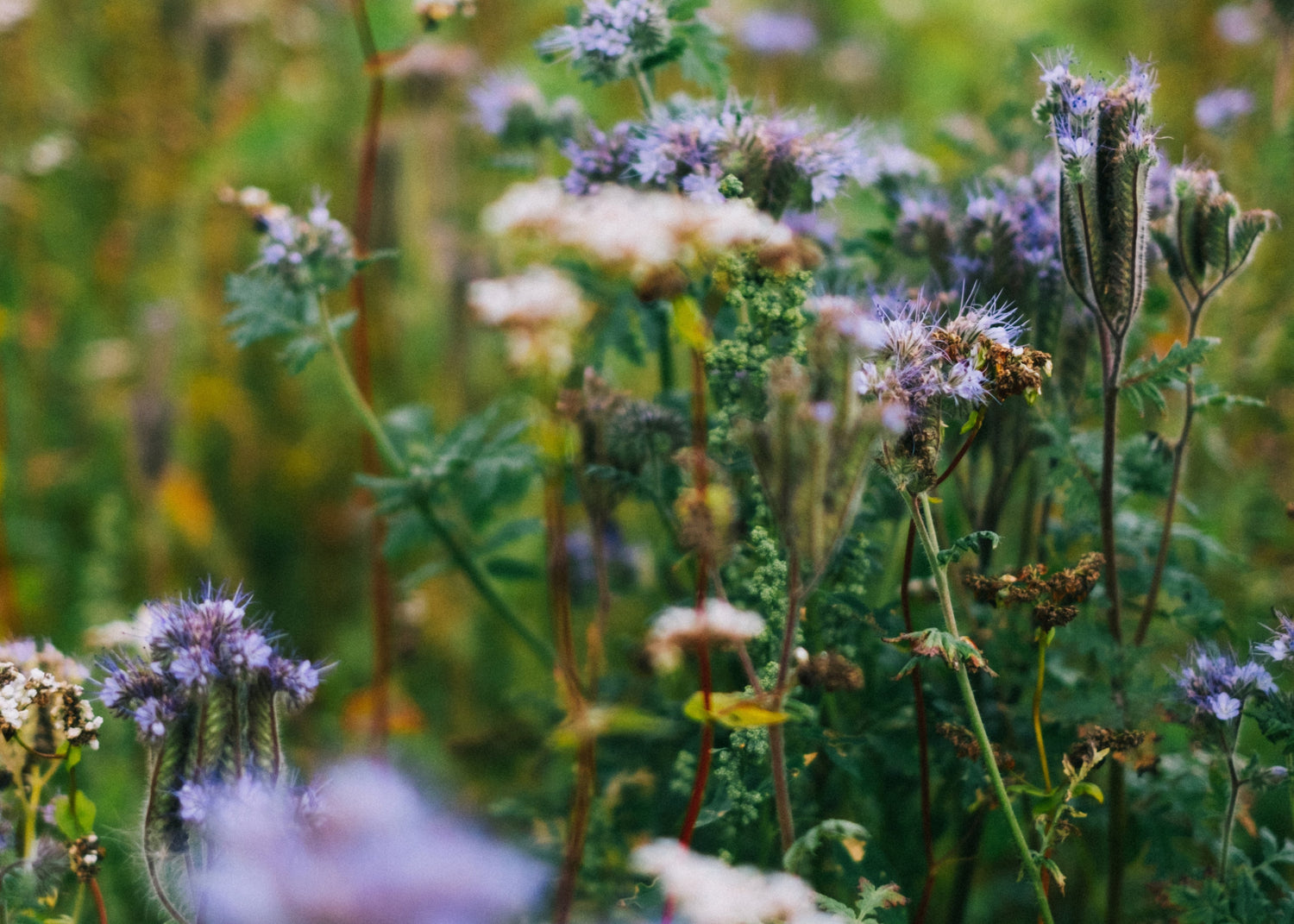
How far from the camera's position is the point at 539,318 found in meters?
1.00

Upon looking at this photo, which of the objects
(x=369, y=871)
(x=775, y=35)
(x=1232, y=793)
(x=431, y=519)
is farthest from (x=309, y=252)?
(x=775, y=35)

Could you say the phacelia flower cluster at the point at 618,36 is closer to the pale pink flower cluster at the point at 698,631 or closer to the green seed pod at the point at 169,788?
Result: the pale pink flower cluster at the point at 698,631

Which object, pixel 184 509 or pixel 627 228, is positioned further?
pixel 184 509

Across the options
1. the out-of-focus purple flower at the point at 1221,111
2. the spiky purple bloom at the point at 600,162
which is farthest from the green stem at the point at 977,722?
the out-of-focus purple flower at the point at 1221,111

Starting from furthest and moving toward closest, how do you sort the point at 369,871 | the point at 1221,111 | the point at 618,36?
the point at 1221,111 < the point at 618,36 < the point at 369,871

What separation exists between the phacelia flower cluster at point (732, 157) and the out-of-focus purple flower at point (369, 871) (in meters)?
0.84

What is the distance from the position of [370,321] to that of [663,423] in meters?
2.39

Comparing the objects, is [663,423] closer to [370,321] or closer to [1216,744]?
[1216,744]

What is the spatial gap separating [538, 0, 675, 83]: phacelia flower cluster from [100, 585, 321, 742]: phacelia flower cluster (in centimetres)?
98

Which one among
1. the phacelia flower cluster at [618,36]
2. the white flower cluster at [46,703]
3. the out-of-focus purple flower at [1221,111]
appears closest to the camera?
the white flower cluster at [46,703]

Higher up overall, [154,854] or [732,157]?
[732,157]

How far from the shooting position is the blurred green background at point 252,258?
8.13 ft

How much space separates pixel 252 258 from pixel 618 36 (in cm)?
259

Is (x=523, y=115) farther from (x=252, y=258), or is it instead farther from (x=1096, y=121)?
(x=252, y=258)
